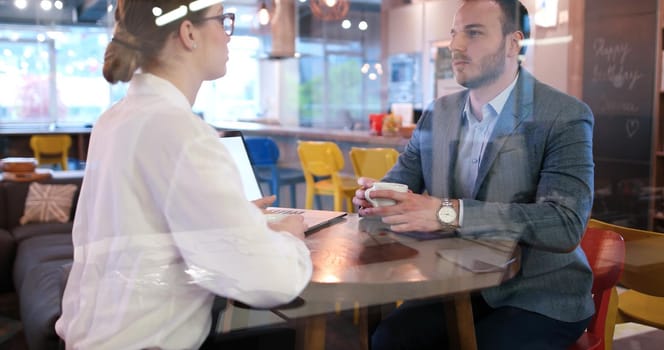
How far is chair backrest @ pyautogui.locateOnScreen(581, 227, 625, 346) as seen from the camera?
173 centimetres

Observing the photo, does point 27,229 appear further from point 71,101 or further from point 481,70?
point 481,70

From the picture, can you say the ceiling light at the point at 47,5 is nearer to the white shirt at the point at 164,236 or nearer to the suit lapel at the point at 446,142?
the suit lapel at the point at 446,142

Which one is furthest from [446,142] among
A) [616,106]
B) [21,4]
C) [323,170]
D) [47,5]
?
[21,4]

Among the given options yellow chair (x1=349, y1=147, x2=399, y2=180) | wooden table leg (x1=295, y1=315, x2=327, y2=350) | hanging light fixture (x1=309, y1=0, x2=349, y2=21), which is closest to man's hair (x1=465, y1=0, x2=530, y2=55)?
wooden table leg (x1=295, y1=315, x2=327, y2=350)

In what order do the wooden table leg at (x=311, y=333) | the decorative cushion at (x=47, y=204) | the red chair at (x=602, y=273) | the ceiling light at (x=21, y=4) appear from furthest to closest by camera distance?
the ceiling light at (x=21, y=4), the decorative cushion at (x=47, y=204), the red chair at (x=602, y=273), the wooden table leg at (x=311, y=333)

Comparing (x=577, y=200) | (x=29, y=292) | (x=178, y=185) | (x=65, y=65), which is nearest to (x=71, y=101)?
(x=65, y=65)

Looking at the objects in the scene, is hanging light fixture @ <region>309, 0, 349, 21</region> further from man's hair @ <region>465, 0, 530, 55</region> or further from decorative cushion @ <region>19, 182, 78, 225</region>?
man's hair @ <region>465, 0, 530, 55</region>

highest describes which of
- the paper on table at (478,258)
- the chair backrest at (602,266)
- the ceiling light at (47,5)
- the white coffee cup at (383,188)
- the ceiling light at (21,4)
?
the ceiling light at (21,4)

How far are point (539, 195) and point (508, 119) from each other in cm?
22

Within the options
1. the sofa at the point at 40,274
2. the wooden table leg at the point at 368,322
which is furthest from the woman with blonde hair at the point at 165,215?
the wooden table leg at the point at 368,322

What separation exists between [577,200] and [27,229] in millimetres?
3333

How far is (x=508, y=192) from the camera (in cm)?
160

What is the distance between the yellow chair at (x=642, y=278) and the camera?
1.98m

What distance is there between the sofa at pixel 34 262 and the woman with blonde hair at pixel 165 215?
0.80 meters
